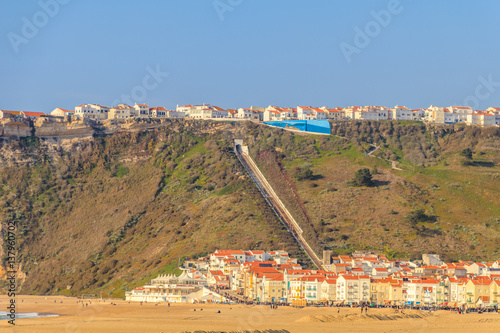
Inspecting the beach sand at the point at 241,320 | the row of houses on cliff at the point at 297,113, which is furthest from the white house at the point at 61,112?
the beach sand at the point at 241,320

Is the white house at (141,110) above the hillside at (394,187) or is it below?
above

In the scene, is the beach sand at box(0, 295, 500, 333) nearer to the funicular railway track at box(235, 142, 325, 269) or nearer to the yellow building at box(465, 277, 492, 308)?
the yellow building at box(465, 277, 492, 308)

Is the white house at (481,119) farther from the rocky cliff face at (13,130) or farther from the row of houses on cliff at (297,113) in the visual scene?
the rocky cliff face at (13,130)

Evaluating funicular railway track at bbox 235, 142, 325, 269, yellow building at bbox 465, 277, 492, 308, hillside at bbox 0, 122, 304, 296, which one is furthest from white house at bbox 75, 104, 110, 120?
yellow building at bbox 465, 277, 492, 308

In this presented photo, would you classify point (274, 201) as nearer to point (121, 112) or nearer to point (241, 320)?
point (121, 112)

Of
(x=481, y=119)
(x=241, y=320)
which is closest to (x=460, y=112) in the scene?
(x=481, y=119)

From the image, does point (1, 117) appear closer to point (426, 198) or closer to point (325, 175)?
point (325, 175)

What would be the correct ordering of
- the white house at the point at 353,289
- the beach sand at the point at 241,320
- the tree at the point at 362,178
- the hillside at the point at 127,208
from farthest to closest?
the tree at the point at 362,178 < the hillside at the point at 127,208 < the white house at the point at 353,289 < the beach sand at the point at 241,320
